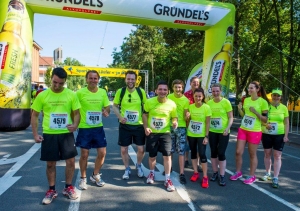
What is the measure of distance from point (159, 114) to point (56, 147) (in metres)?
1.77

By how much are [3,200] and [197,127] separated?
3293 millimetres

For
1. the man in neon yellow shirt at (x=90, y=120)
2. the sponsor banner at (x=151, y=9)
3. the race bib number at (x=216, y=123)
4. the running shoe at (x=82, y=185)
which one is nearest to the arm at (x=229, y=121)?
the race bib number at (x=216, y=123)

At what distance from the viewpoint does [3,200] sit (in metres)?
4.08

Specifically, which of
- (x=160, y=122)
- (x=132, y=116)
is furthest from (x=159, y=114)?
(x=132, y=116)

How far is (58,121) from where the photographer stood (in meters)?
3.98

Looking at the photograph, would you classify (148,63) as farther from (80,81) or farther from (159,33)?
(80,81)

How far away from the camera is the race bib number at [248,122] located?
17.0 feet

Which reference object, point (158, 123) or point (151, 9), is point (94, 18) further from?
point (158, 123)

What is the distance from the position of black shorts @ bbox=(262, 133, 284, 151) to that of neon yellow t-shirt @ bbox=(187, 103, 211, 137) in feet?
4.21

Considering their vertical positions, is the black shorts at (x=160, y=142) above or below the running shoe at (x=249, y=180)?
above

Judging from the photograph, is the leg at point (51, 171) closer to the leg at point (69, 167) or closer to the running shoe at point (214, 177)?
the leg at point (69, 167)

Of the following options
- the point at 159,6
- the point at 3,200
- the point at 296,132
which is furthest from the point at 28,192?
the point at 296,132

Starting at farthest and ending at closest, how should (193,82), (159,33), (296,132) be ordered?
(159,33)
(296,132)
(193,82)

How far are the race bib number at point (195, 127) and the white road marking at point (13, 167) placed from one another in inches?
129
